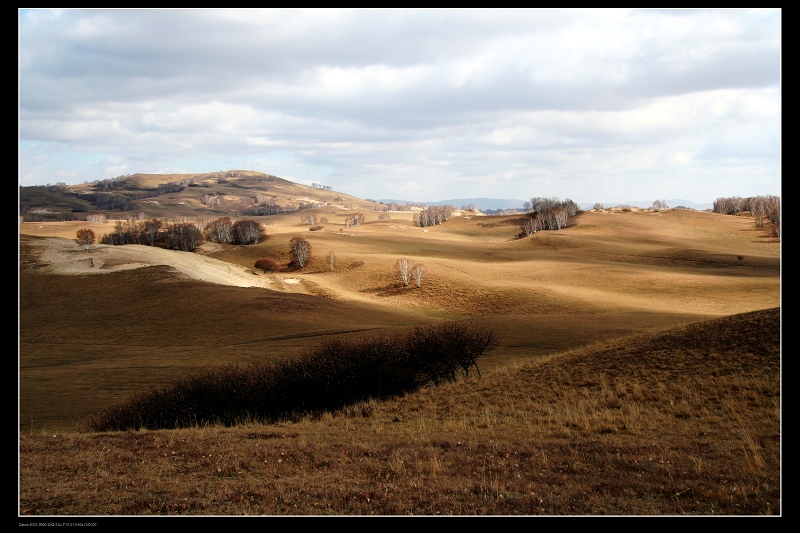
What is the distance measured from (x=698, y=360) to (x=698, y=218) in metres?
147

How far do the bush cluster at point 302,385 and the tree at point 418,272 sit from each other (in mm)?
55993

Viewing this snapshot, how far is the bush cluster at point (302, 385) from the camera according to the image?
2408 centimetres

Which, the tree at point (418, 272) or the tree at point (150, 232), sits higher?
the tree at point (150, 232)

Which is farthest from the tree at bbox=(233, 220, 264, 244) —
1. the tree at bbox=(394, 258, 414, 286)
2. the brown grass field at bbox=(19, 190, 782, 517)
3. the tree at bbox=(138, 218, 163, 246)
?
the brown grass field at bbox=(19, 190, 782, 517)

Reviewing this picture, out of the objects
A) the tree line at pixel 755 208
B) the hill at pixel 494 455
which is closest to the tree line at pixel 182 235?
the tree line at pixel 755 208

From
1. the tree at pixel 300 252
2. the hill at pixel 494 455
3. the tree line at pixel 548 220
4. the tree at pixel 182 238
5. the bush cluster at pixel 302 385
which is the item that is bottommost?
the bush cluster at pixel 302 385

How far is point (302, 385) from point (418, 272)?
62238 millimetres

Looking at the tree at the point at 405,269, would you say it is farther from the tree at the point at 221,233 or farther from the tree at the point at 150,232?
the tree at the point at 150,232

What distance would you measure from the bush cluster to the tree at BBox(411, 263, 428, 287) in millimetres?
55993

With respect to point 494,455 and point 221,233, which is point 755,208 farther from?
point 494,455

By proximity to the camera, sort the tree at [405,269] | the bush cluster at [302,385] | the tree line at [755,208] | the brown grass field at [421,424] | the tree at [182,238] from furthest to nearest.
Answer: the tree at [182,238] → the tree line at [755,208] → the tree at [405,269] → the bush cluster at [302,385] → the brown grass field at [421,424]

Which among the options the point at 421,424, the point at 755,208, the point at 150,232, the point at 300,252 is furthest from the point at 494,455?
the point at 755,208

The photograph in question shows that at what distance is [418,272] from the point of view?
88.0m
